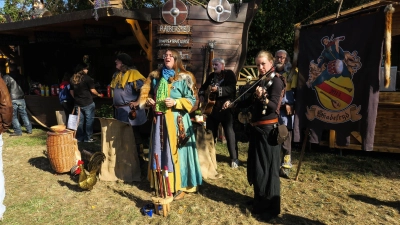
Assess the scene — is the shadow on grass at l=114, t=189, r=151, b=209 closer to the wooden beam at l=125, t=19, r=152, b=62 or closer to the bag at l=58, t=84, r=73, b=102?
the wooden beam at l=125, t=19, r=152, b=62

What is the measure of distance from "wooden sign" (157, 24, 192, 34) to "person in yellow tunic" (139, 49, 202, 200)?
2.88 metres

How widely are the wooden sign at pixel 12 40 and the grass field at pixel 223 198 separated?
5.00 m

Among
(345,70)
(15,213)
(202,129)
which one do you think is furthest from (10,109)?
(345,70)

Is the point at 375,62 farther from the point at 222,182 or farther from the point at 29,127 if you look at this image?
the point at 29,127

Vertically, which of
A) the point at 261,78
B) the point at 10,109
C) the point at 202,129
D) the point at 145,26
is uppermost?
the point at 145,26

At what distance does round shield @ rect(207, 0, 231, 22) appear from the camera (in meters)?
6.45

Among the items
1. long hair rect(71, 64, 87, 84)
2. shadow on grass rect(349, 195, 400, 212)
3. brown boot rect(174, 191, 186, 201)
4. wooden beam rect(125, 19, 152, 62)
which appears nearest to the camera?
shadow on grass rect(349, 195, 400, 212)

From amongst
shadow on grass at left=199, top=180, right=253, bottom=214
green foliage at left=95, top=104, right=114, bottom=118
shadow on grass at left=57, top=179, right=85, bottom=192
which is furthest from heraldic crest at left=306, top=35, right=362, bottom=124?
green foliage at left=95, top=104, right=114, bottom=118

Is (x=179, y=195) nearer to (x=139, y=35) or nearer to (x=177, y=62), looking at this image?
(x=177, y=62)

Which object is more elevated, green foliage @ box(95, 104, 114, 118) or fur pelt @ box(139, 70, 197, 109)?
fur pelt @ box(139, 70, 197, 109)

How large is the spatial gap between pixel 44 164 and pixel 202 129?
286 centimetres

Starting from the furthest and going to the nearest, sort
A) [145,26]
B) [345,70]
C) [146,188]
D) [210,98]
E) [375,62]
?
[145,26]
[210,98]
[146,188]
[345,70]
[375,62]

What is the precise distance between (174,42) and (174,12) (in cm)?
60

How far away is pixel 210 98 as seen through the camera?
471 centimetres
